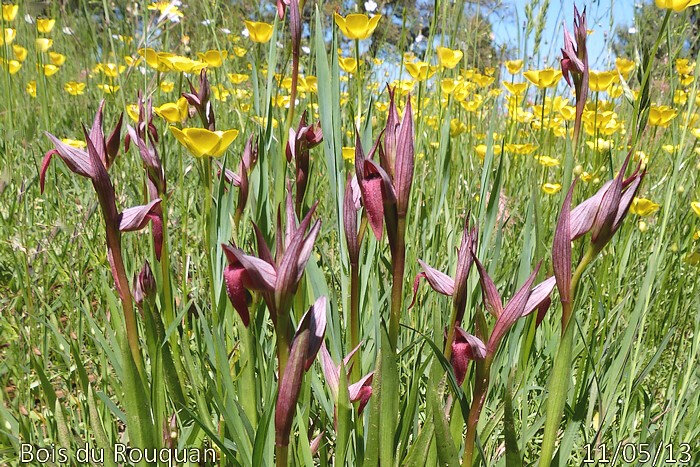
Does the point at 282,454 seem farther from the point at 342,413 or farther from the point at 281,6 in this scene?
the point at 281,6

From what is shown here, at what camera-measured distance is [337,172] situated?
0.79 meters

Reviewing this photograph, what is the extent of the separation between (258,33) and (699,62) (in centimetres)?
93

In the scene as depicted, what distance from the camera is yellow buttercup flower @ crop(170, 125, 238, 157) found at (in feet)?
2.72

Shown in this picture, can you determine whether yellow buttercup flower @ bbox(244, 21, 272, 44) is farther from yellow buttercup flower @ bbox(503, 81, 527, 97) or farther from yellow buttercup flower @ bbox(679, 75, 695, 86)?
yellow buttercup flower @ bbox(679, 75, 695, 86)

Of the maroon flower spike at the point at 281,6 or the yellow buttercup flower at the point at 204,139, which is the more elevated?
the maroon flower spike at the point at 281,6

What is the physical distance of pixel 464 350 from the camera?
58 centimetres

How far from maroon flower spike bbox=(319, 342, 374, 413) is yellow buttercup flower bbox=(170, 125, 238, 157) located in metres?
0.34

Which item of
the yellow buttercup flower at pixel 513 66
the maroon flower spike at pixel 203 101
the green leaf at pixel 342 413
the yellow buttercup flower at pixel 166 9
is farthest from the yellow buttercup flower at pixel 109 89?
the yellow buttercup flower at pixel 513 66

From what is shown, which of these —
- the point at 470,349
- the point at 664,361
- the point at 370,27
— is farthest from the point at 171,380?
the point at 664,361

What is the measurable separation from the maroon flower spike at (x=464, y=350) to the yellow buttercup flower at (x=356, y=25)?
2.63ft

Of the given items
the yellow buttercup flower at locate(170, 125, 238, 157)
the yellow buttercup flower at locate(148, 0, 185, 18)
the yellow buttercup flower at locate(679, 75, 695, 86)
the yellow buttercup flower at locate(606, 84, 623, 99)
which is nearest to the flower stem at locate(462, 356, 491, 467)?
the yellow buttercup flower at locate(170, 125, 238, 157)

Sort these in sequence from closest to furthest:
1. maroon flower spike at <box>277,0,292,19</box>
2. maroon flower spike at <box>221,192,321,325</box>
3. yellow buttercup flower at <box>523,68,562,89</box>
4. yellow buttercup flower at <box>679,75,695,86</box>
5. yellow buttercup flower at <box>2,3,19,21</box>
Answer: maroon flower spike at <box>221,192,321,325</box> → maroon flower spike at <box>277,0,292,19</box> → yellow buttercup flower at <box>523,68,562,89</box> → yellow buttercup flower at <box>2,3,19,21</box> → yellow buttercup flower at <box>679,75,695,86</box>

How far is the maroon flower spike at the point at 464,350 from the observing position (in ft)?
1.84

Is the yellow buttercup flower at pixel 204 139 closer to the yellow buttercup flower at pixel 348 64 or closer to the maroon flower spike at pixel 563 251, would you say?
the maroon flower spike at pixel 563 251
